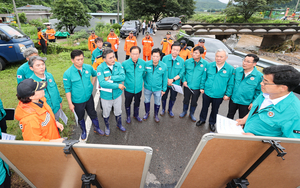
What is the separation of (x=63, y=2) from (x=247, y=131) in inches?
1172

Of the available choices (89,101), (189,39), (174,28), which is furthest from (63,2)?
(89,101)

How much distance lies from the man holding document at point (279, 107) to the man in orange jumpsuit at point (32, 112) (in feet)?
7.77

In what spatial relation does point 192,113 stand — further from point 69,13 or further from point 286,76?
point 69,13

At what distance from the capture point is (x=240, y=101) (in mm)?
3404

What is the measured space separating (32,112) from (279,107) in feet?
9.15

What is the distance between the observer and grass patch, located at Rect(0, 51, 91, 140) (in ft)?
12.3

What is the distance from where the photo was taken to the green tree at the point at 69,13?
23.4m

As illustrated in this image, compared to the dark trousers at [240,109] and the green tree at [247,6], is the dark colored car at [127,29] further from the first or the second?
the green tree at [247,6]

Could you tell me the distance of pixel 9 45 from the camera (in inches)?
271

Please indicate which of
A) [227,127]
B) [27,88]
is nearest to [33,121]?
[27,88]

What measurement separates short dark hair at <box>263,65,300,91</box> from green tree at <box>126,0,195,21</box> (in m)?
31.7

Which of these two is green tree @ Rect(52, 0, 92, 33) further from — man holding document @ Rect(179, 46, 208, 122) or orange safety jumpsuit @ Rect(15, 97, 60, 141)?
orange safety jumpsuit @ Rect(15, 97, 60, 141)

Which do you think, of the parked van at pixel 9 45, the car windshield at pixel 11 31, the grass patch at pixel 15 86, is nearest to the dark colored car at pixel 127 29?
the grass patch at pixel 15 86

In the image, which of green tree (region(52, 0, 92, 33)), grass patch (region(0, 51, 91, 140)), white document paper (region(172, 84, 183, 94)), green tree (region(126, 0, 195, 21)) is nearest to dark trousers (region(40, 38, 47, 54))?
grass patch (region(0, 51, 91, 140))
